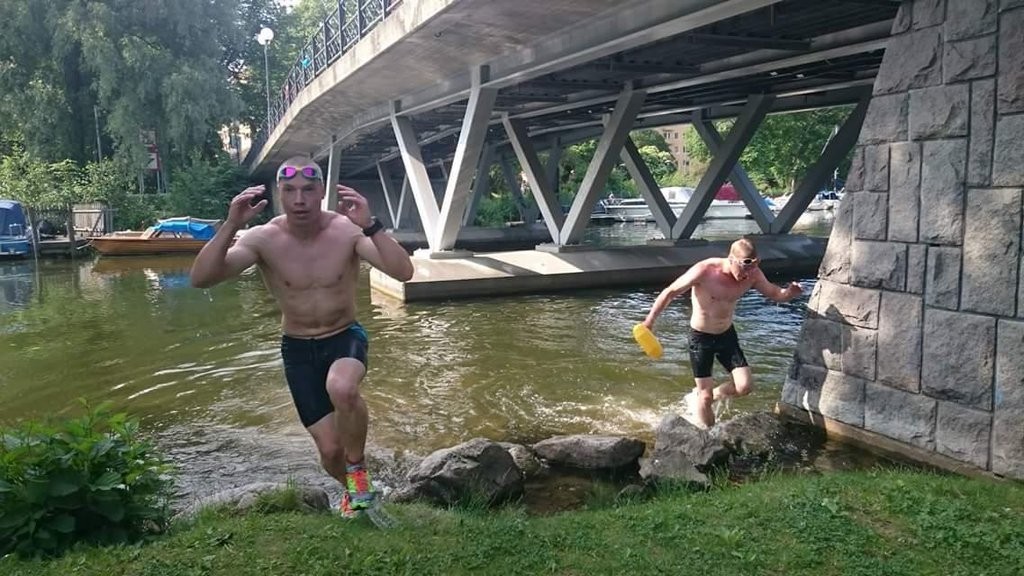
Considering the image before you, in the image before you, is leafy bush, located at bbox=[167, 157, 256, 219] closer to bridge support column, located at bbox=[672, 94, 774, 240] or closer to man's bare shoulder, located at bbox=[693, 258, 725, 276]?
bridge support column, located at bbox=[672, 94, 774, 240]

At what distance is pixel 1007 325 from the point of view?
5137 millimetres

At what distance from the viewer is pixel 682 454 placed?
5766 millimetres

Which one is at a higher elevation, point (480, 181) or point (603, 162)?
point (480, 181)

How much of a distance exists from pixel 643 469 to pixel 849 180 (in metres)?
3.15

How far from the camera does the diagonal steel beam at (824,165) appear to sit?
1981 cm

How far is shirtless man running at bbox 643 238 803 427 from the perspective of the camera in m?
6.70

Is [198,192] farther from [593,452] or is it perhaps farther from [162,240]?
[593,452]

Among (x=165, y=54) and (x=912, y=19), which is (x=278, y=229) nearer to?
(x=912, y=19)

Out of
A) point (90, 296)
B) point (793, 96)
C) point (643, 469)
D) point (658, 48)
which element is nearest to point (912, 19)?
point (643, 469)

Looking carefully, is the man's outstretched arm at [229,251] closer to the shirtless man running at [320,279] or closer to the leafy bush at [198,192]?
the shirtless man running at [320,279]

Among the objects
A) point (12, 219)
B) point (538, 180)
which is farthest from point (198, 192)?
point (538, 180)

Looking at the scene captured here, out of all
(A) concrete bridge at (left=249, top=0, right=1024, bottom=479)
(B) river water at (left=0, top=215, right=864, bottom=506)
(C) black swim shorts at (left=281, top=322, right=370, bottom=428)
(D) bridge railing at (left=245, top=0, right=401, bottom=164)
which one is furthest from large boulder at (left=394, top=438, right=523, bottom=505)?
(D) bridge railing at (left=245, top=0, right=401, bottom=164)

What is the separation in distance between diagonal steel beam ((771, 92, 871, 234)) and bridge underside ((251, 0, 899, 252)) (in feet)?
0.14

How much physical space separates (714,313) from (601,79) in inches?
465
